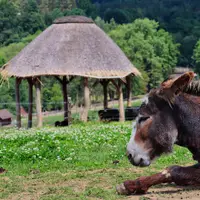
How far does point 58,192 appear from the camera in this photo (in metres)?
8.55

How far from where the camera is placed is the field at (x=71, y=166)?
8422mm

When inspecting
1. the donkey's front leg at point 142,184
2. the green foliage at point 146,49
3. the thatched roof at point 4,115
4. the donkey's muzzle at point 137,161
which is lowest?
the thatched roof at point 4,115

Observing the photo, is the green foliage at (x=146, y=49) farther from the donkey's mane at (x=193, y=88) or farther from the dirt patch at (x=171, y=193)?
the donkey's mane at (x=193, y=88)

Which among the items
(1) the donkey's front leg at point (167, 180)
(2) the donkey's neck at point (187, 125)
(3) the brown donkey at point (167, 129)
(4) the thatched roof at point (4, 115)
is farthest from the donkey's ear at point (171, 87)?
(4) the thatched roof at point (4, 115)

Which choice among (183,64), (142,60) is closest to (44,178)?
(142,60)

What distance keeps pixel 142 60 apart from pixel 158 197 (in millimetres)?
66758

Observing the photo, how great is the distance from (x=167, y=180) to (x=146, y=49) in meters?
66.8

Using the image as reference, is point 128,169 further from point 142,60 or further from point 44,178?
point 142,60

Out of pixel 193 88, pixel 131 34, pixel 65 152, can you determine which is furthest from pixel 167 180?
pixel 131 34

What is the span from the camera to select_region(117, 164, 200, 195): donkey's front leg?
312 inches

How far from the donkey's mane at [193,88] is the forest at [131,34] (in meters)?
17.8

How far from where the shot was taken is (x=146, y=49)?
7425cm

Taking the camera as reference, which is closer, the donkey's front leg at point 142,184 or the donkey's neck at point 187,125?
the donkey's neck at point 187,125

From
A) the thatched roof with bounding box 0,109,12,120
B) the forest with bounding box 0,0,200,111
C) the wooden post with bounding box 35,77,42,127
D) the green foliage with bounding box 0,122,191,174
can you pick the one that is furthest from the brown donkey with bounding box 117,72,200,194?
the thatched roof with bounding box 0,109,12,120
